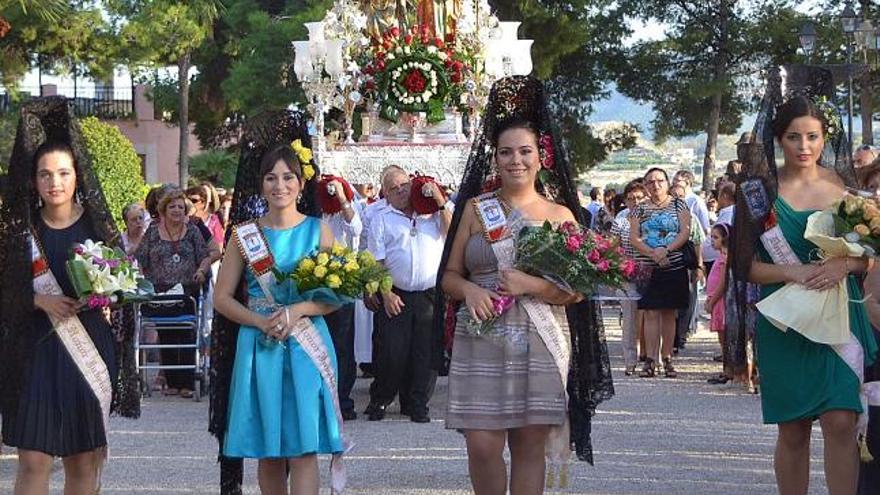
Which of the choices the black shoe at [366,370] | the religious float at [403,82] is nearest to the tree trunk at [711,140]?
the religious float at [403,82]

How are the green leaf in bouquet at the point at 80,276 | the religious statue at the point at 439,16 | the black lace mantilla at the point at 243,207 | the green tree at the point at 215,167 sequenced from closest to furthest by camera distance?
the green leaf in bouquet at the point at 80,276 < the black lace mantilla at the point at 243,207 < the religious statue at the point at 439,16 < the green tree at the point at 215,167

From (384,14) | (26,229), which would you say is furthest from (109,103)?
(26,229)

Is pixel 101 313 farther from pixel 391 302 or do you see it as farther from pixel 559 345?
pixel 391 302

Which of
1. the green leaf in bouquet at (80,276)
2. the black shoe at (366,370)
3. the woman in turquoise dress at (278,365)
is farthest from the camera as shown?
the black shoe at (366,370)

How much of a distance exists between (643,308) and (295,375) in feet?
26.8

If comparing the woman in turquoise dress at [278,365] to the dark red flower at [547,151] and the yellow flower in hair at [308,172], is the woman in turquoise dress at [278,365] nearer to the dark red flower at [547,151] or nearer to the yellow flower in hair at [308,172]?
the yellow flower in hair at [308,172]

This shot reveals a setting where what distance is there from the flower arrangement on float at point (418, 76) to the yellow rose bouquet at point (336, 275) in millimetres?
9060

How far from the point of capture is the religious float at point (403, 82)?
1594 centimetres

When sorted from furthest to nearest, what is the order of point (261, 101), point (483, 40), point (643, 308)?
point (261, 101), point (483, 40), point (643, 308)

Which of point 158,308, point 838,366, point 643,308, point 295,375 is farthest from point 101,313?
point 643,308

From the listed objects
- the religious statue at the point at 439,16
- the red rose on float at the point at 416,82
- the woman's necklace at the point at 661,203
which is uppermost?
the religious statue at the point at 439,16

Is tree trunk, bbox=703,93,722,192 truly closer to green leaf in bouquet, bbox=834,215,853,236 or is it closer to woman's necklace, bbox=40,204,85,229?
green leaf in bouquet, bbox=834,215,853,236

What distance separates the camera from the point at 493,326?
678 cm

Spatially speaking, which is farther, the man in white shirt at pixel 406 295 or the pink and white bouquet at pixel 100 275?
the man in white shirt at pixel 406 295
